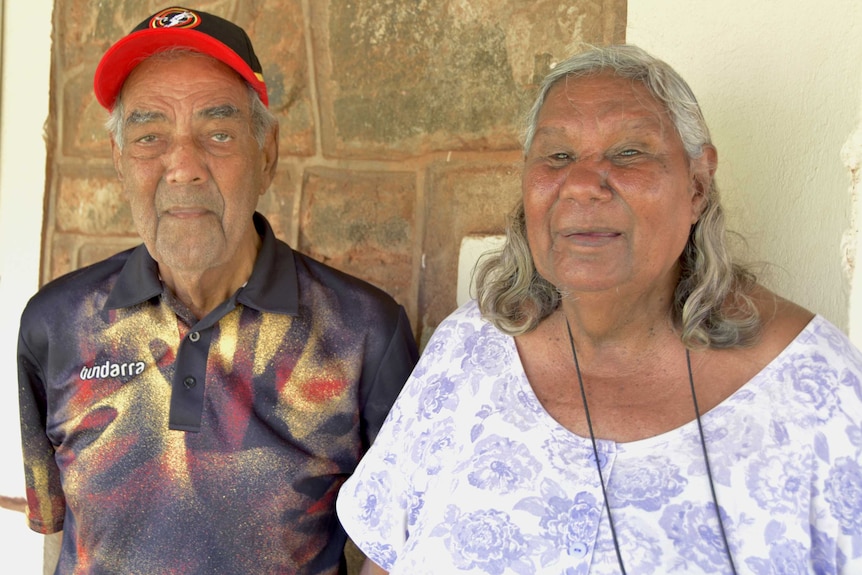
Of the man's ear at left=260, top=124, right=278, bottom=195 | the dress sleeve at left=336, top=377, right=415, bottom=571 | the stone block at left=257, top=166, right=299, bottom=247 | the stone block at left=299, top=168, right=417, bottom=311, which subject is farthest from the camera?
the stone block at left=257, top=166, right=299, bottom=247

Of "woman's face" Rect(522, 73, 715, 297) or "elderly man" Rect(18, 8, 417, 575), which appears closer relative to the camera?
"woman's face" Rect(522, 73, 715, 297)

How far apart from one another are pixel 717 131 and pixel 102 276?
149 centimetres

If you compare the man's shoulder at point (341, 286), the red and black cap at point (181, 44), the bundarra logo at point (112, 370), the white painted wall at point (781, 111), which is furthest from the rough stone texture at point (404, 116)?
the bundarra logo at point (112, 370)

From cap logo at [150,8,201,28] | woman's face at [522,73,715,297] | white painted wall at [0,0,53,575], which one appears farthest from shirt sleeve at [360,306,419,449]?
white painted wall at [0,0,53,575]

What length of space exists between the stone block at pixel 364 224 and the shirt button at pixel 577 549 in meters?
1.08

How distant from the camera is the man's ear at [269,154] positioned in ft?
6.84

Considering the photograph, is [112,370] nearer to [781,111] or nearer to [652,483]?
[652,483]

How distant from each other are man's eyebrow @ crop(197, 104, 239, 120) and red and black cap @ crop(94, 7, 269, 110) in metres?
0.08

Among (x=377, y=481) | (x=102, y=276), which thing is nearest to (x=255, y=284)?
(x=102, y=276)

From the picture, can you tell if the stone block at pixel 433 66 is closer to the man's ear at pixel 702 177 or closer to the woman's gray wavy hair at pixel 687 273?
the woman's gray wavy hair at pixel 687 273

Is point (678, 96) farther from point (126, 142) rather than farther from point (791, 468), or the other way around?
point (126, 142)

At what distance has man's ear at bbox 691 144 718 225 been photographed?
1602 millimetres

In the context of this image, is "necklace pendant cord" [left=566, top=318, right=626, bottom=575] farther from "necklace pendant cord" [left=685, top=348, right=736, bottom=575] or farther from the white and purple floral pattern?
"necklace pendant cord" [left=685, top=348, right=736, bottom=575]

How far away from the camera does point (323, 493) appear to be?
1.91 metres
